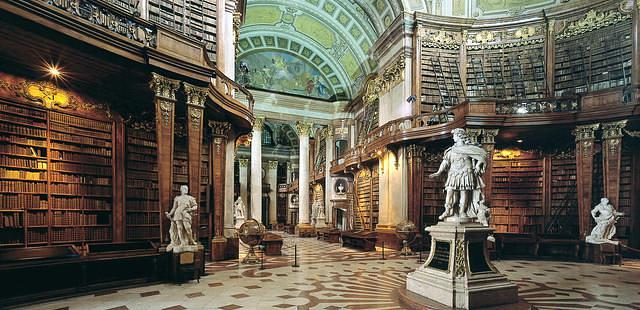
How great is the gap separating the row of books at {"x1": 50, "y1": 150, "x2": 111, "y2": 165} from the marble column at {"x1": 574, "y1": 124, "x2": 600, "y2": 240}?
1159cm

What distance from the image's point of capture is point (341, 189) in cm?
2016

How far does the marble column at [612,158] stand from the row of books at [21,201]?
41.5 ft

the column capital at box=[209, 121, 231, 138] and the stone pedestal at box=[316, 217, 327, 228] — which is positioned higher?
the column capital at box=[209, 121, 231, 138]

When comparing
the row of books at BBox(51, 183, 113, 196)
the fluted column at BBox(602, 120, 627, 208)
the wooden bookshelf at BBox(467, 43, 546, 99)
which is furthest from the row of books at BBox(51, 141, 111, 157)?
the fluted column at BBox(602, 120, 627, 208)

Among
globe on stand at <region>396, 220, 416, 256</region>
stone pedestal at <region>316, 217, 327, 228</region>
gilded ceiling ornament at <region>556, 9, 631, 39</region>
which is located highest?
gilded ceiling ornament at <region>556, 9, 631, 39</region>

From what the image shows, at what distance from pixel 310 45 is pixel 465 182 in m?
16.4

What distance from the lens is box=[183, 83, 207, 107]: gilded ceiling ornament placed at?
7.22 m

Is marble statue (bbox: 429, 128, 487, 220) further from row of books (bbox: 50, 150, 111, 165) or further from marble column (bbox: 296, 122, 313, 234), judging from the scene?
marble column (bbox: 296, 122, 313, 234)

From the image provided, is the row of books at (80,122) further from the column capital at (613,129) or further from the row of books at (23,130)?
the column capital at (613,129)

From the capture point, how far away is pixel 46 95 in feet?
23.7

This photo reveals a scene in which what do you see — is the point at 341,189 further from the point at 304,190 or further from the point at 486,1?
the point at 486,1

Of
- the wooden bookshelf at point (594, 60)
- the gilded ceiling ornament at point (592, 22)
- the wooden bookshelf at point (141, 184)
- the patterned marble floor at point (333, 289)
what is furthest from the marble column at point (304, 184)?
the gilded ceiling ornament at point (592, 22)

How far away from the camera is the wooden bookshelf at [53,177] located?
21.9 feet

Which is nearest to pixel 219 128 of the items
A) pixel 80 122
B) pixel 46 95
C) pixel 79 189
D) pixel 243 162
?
pixel 80 122
